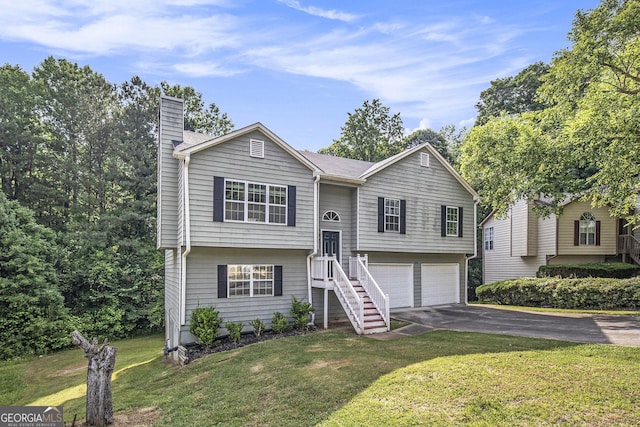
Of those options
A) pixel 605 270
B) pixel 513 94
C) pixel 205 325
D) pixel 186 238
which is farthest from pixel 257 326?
pixel 513 94

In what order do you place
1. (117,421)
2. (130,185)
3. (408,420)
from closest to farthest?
1. (408,420)
2. (117,421)
3. (130,185)

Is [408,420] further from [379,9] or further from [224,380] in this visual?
[379,9]

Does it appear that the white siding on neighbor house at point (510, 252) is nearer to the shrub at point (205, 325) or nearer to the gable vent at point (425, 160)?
the gable vent at point (425, 160)

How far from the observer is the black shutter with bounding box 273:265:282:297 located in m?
13.0

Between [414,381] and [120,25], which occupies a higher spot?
[120,25]

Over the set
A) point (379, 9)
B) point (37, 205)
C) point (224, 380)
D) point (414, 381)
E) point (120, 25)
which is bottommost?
point (224, 380)

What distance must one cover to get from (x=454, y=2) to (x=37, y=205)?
74.9 feet

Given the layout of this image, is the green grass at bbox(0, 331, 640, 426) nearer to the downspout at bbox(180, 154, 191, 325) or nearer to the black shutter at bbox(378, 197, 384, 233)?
the downspout at bbox(180, 154, 191, 325)

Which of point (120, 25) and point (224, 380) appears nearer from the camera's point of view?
point (224, 380)

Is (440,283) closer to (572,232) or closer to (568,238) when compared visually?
(568,238)

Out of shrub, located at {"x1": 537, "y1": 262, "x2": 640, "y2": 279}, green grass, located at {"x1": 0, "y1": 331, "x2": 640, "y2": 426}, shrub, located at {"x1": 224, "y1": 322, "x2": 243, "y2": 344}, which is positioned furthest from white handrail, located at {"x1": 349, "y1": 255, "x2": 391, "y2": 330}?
shrub, located at {"x1": 537, "y1": 262, "x2": 640, "y2": 279}

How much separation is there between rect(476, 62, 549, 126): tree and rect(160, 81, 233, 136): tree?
24.0 m

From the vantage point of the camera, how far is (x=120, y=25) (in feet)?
32.3

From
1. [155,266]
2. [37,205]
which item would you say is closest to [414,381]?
[155,266]
